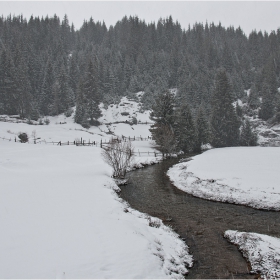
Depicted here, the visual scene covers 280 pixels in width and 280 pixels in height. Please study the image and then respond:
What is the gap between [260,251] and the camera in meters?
10.3

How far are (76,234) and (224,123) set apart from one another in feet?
167

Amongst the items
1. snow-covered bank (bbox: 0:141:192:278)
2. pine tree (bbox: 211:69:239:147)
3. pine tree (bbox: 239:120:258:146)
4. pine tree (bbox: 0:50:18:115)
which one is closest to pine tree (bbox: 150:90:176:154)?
pine tree (bbox: 211:69:239:147)

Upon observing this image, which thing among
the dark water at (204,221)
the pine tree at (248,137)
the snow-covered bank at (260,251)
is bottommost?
the dark water at (204,221)

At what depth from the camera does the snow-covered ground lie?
8.11 m

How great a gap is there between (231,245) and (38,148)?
34681mm

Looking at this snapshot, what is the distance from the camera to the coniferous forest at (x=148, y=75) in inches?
2144

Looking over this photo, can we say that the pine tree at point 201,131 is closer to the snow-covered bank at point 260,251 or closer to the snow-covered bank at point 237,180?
the snow-covered bank at point 237,180

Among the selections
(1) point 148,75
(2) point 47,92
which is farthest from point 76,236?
(1) point 148,75

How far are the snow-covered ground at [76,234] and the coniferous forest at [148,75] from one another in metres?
24.6

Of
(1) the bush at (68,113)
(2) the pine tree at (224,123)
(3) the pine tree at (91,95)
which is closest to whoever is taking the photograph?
(2) the pine tree at (224,123)

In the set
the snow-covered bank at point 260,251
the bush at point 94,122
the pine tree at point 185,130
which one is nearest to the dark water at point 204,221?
the snow-covered bank at point 260,251

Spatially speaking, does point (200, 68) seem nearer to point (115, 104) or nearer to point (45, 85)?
point (115, 104)

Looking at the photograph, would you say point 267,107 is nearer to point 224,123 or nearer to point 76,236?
point 224,123

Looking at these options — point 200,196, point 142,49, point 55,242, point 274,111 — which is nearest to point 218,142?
point 274,111
